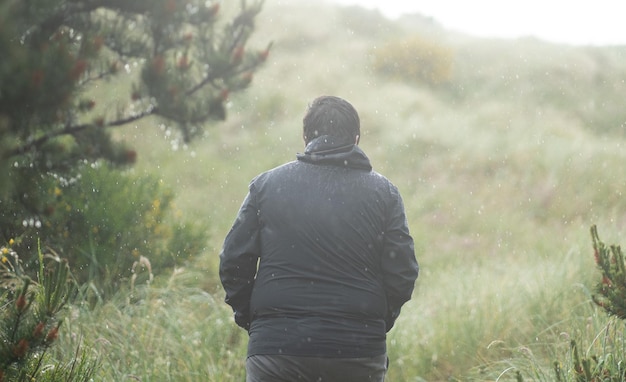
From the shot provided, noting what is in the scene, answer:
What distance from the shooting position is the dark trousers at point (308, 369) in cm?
261

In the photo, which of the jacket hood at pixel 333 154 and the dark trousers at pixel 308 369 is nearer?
the dark trousers at pixel 308 369

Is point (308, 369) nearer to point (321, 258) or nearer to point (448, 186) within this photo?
point (321, 258)

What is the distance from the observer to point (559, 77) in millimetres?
24500

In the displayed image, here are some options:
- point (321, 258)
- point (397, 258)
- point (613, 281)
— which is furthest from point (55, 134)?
point (613, 281)

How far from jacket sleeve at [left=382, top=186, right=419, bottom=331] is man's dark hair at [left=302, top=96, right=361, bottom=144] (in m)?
0.33

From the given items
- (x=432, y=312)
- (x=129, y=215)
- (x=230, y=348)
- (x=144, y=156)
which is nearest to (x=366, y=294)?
(x=230, y=348)

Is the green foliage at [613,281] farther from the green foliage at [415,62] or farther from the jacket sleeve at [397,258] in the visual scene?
the green foliage at [415,62]

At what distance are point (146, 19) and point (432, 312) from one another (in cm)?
359

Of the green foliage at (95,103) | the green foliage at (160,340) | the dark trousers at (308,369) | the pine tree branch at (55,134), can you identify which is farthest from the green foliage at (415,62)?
the dark trousers at (308,369)

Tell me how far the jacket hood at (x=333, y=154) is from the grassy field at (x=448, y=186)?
155 cm

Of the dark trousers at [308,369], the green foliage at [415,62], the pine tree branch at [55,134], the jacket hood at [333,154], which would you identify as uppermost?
the jacket hood at [333,154]

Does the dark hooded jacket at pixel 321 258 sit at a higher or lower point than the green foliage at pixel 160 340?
higher

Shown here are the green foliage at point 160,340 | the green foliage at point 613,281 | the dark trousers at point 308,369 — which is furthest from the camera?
the green foliage at point 160,340

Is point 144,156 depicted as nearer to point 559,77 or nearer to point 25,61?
point 25,61
